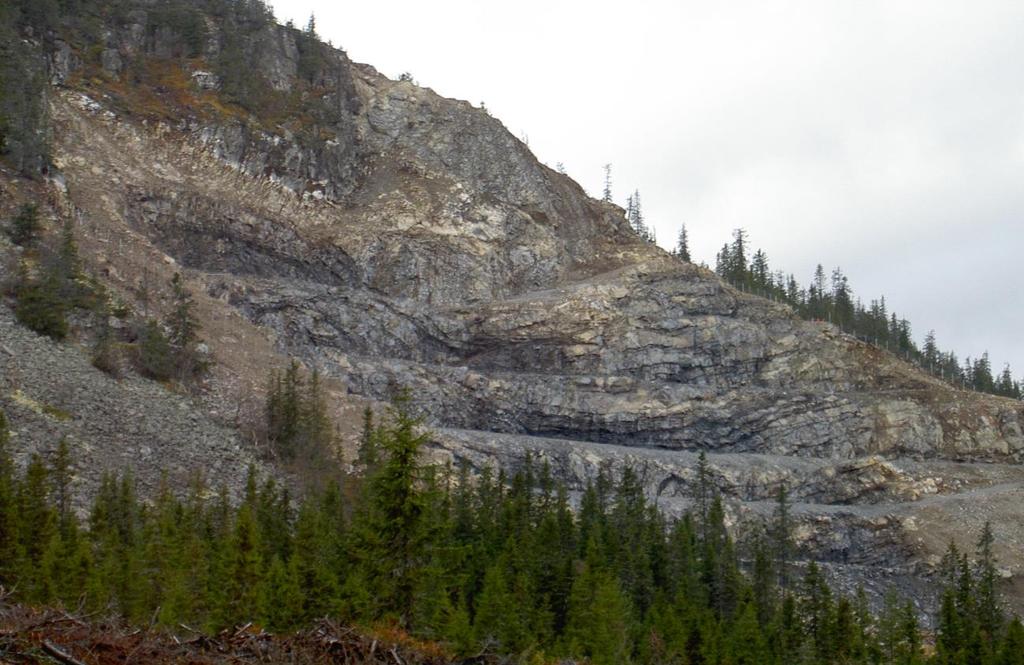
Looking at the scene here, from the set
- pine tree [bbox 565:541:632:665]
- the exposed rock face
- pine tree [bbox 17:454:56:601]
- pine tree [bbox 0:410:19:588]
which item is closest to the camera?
pine tree [bbox 0:410:19:588]

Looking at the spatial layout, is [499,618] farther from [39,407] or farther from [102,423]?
[39,407]

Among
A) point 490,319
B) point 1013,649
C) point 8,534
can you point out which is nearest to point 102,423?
point 8,534

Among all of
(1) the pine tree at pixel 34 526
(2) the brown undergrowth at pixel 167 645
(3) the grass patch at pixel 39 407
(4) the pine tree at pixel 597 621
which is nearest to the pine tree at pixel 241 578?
(1) the pine tree at pixel 34 526

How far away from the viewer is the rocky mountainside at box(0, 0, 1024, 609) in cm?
8388

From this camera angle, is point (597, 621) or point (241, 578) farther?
point (597, 621)

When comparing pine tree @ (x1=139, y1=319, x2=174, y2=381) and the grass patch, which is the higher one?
pine tree @ (x1=139, y1=319, x2=174, y2=381)

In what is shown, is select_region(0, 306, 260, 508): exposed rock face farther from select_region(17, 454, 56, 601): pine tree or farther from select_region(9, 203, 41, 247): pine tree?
select_region(17, 454, 56, 601): pine tree

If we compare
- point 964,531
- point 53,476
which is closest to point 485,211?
point 964,531

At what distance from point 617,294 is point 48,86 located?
58.1 m

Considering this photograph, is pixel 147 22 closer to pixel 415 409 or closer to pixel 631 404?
pixel 415 409

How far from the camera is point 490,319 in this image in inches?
3878

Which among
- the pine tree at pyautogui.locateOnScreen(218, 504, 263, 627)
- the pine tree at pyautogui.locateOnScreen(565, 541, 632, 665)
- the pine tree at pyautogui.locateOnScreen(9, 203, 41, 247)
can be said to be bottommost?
the pine tree at pyautogui.locateOnScreen(565, 541, 632, 665)

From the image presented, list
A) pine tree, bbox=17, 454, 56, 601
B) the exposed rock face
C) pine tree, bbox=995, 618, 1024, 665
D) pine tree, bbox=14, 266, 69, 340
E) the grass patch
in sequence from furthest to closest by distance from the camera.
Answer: pine tree, bbox=14, 266, 69, 340 → the grass patch → the exposed rock face → pine tree, bbox=995, 618, 1024, 665 → pine tree, bbox=17, 454, 56, 601

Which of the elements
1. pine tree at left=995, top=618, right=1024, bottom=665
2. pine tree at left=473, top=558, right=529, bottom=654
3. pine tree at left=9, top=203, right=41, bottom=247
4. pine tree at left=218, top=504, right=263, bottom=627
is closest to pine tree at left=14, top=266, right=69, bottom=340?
pine tree at left=9, top=203, right=41, bottom=247
